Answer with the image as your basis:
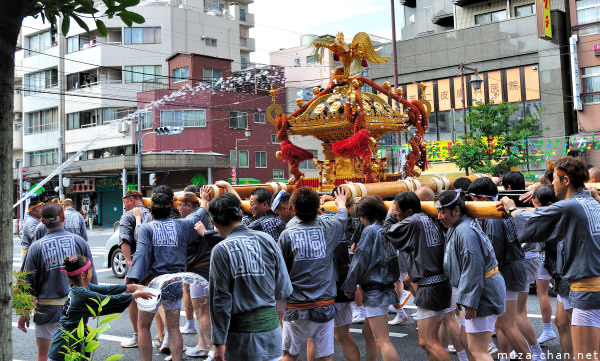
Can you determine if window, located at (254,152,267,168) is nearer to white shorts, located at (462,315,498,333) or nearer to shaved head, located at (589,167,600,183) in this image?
shaved head, located at (589,167,600,183)

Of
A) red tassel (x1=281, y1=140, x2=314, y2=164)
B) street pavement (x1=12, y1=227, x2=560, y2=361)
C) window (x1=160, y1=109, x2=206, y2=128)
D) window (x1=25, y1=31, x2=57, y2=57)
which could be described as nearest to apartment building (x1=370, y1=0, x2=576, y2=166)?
window (x1=160, y1=109, x2=206, y2=128)

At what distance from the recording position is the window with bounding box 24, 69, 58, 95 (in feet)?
137

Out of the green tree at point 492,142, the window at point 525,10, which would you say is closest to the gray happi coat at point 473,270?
the green tree at point 492,142

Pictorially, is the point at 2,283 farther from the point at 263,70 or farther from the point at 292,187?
the point at 263,70

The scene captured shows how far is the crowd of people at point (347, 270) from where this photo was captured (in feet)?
12.3

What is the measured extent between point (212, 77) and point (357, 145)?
30930mm

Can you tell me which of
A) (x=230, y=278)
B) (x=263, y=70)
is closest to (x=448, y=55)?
(x=263, y=70)

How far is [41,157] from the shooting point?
1692 inches

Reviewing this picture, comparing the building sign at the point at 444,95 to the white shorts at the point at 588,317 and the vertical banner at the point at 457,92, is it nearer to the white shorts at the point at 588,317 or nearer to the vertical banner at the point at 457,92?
the vertical banner at the point at 457,92

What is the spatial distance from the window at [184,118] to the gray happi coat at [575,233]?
108 ft

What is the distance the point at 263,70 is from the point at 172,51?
267 inches

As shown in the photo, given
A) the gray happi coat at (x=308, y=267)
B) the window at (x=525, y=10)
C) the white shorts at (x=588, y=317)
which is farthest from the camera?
the window at (x=525, y=10)

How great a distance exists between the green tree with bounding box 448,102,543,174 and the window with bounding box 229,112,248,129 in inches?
734

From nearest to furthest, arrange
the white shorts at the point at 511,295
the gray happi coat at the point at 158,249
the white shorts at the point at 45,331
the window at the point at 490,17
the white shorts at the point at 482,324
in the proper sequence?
the white shorts at the point at 482,324 → the white shorts at the point at 45,331 → the white shorts at the point at 511,295 → the gray happi coat at the point at 158,249 → the window at the point at 490,17
